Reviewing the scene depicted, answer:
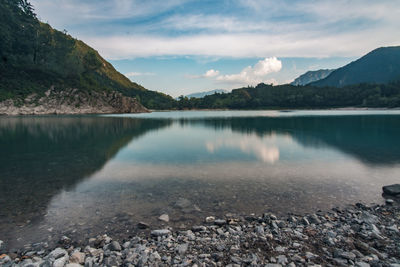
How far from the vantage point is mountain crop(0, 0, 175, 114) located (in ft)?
374

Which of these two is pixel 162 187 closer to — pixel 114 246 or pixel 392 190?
pixel 114 246

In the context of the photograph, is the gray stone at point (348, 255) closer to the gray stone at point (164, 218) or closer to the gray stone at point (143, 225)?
the gray stone at point (164, 218)

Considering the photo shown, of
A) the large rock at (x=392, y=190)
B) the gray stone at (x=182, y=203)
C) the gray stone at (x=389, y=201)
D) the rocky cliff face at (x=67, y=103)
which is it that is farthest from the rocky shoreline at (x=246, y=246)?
the rocky cliff face at (x=67, y=103)

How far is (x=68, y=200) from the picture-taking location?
13.9 meters

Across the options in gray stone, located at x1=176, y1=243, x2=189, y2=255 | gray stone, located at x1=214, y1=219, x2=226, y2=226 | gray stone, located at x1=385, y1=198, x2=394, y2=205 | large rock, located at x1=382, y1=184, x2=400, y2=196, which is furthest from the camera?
large rock, located at x1=382, y1=184, x2=400, y2=196

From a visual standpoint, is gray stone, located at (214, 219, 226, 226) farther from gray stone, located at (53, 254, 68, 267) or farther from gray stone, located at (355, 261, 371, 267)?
gray stone, located at (53, 254, 68, 267)

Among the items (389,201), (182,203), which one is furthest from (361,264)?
(182,203)

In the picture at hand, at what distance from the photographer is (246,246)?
28.5 feet

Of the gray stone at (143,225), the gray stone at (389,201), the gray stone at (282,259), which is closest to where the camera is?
the gray stone at (282,259)

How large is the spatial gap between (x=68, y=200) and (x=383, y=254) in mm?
16140

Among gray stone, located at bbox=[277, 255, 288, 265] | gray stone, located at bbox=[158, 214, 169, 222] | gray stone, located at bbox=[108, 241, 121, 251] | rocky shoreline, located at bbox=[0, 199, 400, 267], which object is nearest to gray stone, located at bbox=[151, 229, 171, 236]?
rocky shoreline, located at bbox=[0, 199, 400, 267]

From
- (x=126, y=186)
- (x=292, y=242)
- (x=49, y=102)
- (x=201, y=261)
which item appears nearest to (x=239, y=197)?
(x=292, y=242)

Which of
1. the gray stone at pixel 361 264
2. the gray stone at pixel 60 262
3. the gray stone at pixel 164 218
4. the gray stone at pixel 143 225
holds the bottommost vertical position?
the gray stone at pixel 164 218

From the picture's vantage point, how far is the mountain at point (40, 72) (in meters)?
114
